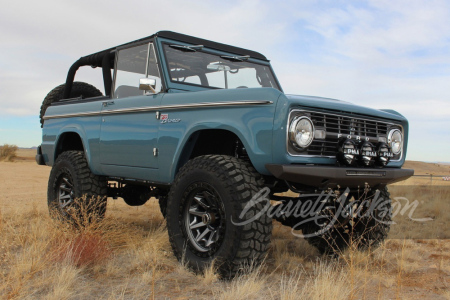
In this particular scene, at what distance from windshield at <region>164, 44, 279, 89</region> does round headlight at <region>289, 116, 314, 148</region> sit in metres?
1.73

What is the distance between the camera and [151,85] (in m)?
4.58

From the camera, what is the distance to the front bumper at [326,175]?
11.5 ft

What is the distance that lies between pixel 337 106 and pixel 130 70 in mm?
2727

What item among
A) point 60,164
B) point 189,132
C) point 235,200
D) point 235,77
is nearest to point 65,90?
point 60,164

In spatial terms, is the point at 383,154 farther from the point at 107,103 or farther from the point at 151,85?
the point at 107,103

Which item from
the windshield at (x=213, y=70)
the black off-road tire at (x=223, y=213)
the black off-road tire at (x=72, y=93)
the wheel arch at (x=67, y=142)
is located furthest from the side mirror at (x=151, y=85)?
the black off-road tire at (x=72, y=93)

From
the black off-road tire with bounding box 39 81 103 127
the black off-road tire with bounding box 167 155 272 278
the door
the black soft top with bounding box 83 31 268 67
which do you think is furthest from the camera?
the black off-road tire with bounding box 39 81 103 127

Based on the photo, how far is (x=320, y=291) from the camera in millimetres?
3219

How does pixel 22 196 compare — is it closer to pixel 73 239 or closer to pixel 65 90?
pixel 65 90

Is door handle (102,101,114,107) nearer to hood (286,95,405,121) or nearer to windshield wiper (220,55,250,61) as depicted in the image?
windshield wiper (220,55,250,61)

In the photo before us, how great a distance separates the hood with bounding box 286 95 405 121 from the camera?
143 inches

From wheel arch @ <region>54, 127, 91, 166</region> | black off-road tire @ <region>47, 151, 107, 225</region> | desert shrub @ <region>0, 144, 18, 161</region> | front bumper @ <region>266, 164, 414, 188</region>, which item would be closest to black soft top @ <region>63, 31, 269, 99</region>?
wheel arch @ <region>54, 127, 91, 166</region>

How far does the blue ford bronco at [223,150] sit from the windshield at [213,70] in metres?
0.01

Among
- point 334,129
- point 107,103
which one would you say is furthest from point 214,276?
point 107,103
